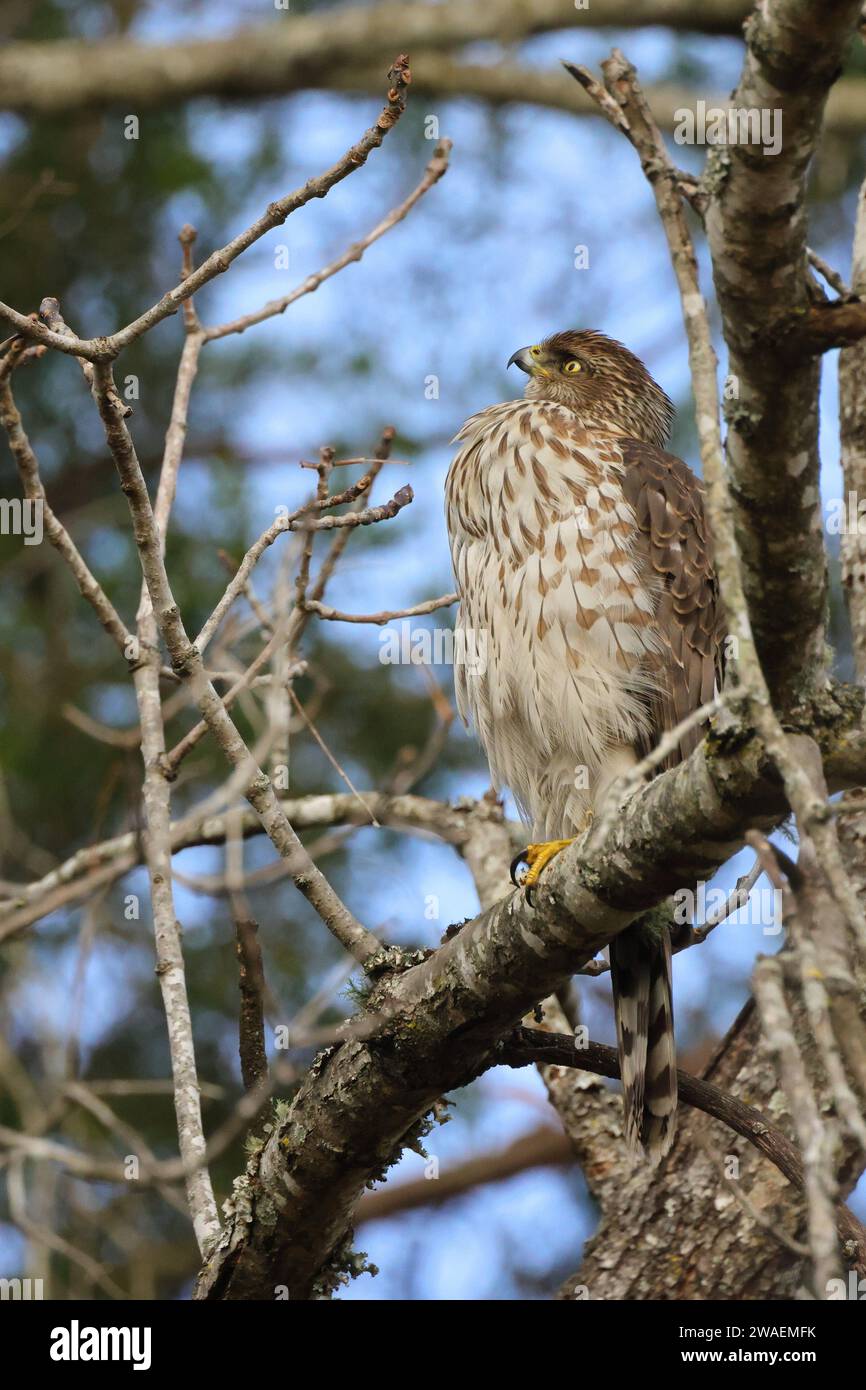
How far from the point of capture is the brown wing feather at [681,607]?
4324 millimetres

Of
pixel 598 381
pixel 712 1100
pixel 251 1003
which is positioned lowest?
pixel 712 1100

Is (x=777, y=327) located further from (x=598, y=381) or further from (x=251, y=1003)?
(x=598, y=381)

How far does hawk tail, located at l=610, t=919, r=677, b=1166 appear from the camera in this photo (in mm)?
4152

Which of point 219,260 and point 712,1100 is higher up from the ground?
point 219,260

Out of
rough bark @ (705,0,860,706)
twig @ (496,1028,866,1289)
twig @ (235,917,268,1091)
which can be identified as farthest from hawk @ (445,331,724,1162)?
rough bark @ (705,0,860,706)

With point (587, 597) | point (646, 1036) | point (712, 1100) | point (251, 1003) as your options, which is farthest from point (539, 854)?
point (251, 1003)

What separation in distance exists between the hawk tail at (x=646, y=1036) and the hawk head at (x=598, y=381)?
1838 mm

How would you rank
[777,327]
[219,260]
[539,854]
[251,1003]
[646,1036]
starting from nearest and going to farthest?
[777,327] → [219,260] → [251,1003] → [539,854] → [646,1036]

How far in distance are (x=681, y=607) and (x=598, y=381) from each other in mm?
1378

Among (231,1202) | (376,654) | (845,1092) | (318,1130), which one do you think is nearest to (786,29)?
(845,1092)

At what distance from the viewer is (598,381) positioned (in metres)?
5.39

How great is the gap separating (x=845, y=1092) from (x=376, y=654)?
5869 mm
